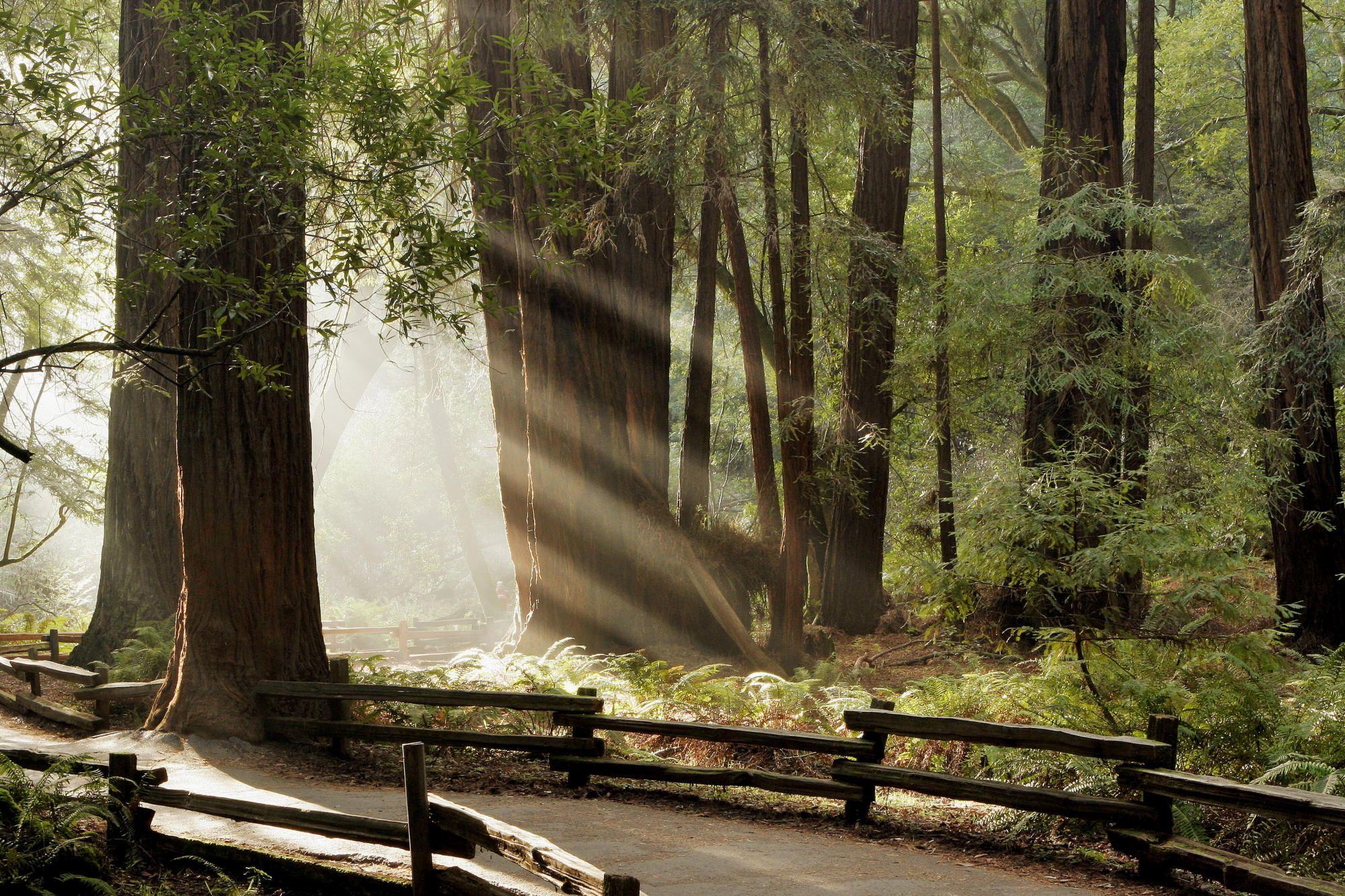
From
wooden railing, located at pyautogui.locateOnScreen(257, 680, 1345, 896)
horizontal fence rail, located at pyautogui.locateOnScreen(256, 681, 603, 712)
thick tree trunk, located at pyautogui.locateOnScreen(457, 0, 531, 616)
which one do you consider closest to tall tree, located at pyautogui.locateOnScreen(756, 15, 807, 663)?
thick tree trunk, located at pyautogui.locateOnScreen(457, 0, 531, 616)

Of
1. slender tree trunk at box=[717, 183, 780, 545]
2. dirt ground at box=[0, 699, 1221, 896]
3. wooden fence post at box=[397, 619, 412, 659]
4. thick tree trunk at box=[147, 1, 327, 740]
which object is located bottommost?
wooden fence post at box=[397, 619, 412, 659]

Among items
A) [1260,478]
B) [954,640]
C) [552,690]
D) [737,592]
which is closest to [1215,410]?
[1260,478]

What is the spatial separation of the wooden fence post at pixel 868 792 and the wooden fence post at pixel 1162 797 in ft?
5.95

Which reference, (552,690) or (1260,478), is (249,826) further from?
(1260,478)

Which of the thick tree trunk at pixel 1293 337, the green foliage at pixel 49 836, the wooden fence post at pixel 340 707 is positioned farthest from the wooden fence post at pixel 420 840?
the thick tree trunk at pixel 1293 337

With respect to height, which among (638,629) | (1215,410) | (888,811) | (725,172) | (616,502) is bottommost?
(888,811)

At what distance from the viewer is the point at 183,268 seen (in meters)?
7.43

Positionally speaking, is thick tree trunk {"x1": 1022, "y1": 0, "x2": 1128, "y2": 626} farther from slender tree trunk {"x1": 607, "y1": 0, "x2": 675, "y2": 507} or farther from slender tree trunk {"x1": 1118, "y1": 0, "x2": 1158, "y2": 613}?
slender tree trunk {"x1": 607, "y1": 0, "x2": 675, "y2": 507}

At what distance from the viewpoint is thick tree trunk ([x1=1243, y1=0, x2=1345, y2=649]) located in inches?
538

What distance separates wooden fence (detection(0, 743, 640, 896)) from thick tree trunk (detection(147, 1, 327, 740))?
1.88 meters

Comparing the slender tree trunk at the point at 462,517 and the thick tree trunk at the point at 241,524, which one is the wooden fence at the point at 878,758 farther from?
the slender tree trunk at the point at 462,517

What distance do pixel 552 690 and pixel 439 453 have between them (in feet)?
92.6

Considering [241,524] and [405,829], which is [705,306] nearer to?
[241,524]

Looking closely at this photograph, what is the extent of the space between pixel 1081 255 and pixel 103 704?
41.3ft
